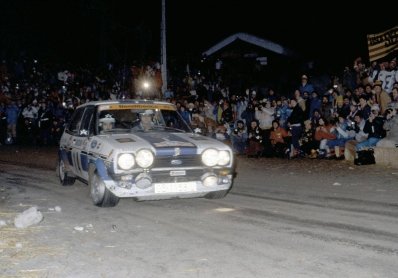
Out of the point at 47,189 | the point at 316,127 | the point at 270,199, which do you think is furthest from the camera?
the point at 316,127

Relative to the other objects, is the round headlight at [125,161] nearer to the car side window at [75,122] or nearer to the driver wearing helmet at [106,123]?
the driver wearing helmet at [106,123]

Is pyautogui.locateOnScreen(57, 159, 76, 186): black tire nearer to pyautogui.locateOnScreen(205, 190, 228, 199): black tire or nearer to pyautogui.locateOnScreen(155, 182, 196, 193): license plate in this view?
pyautogui.locateOnScreen(205, 190, 228, 199): black tire

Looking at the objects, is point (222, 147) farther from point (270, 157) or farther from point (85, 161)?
point (270, 157)

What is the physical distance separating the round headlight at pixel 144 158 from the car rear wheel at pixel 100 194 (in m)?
0.71

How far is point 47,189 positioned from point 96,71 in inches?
686

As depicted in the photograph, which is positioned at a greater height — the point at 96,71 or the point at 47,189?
the point at 96,71

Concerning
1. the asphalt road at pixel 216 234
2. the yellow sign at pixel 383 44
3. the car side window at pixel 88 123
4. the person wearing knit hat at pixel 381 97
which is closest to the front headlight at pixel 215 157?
the asphalt road at pixel 216 234

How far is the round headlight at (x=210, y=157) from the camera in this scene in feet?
26.4

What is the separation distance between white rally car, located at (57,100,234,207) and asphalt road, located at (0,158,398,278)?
Answer: 331 millimetres

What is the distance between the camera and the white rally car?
25.2ft

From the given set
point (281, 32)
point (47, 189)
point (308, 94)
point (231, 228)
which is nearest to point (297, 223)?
point (231, 228)

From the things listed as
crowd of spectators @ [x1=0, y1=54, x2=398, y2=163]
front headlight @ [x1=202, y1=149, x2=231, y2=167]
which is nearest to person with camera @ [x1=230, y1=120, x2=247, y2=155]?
crowd of spectators @ [x1=0, y1=54, x2=398, y2=163]

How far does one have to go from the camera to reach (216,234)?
21.0 ft

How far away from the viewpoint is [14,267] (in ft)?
17.0
